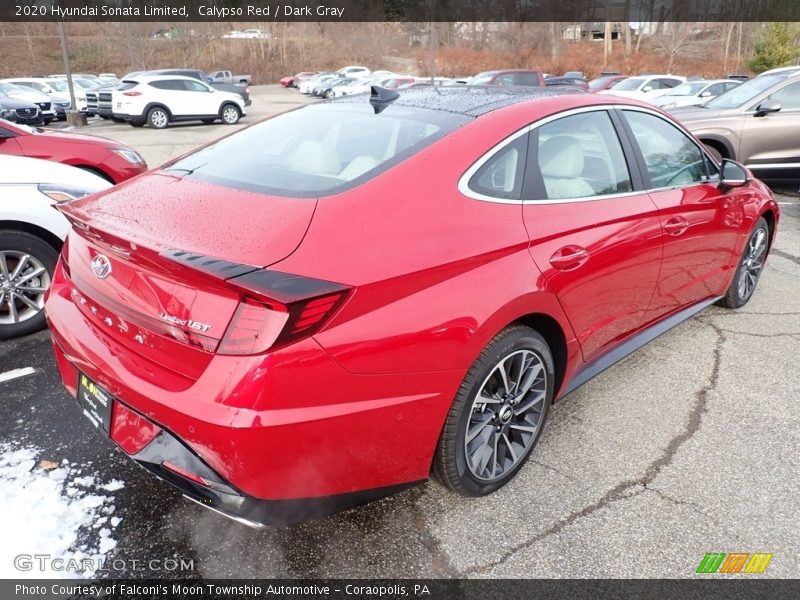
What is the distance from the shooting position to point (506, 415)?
2.46 metres

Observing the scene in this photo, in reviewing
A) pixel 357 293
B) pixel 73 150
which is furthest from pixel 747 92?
pixel 357 293

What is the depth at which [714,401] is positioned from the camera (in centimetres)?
330

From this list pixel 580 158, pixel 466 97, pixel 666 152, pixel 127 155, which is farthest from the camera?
pixel 127 155

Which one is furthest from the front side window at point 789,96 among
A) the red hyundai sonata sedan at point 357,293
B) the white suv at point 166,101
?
the white suv at point 166,101

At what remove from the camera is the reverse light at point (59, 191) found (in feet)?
12.6

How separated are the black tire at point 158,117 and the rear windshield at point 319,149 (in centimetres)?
1864

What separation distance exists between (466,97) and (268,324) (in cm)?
172

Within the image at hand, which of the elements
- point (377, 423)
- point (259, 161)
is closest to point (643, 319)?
point (377, 423)

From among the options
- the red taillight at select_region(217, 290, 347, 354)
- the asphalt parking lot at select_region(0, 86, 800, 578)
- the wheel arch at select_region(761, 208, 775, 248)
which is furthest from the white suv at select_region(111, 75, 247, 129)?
the red taillight at select_region(217, 290, 347, 354)

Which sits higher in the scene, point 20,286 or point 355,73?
point 355,73

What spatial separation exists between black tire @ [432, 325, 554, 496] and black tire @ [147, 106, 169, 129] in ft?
65.1

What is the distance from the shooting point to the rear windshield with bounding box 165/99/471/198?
224 cm

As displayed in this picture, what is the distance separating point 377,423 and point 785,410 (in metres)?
2.52

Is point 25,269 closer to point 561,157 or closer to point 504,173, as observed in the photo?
point 504,173
